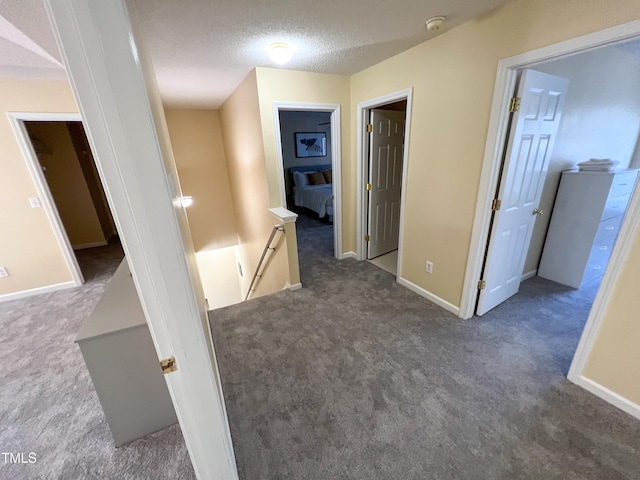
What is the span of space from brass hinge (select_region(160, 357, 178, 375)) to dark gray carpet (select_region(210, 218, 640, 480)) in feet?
2.93

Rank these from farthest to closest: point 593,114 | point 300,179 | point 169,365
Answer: point 300,179, point 593,114, point 169,365

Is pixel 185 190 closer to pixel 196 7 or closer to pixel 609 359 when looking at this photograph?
pixel 196 7

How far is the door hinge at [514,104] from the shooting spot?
174 centimetres

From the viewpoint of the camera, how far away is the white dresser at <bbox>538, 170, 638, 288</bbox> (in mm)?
2432

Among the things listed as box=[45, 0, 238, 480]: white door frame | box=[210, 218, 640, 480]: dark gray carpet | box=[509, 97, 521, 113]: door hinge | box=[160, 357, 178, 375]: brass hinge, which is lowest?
box=[210, 218, 640, 480]: dark gray carpet

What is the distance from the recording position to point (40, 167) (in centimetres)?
282

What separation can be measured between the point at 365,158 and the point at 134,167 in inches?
113

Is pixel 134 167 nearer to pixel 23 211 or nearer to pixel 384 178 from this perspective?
pixel 384 178

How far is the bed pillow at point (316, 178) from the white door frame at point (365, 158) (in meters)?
3.33

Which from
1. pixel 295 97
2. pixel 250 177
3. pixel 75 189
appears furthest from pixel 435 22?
pixel 75 189

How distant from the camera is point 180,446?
4.55 feet

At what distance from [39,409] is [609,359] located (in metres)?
3.51

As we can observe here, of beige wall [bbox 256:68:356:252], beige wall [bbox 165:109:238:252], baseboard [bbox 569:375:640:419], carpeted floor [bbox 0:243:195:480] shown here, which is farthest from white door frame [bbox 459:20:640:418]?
beige wall [bbox 165:109:238:252]

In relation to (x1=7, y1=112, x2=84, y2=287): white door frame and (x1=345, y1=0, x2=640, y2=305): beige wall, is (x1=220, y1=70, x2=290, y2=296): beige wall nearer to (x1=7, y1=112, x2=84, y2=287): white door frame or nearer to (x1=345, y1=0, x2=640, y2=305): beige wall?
(x1=345, y1=0, x2=640, y2=305): beige wall
